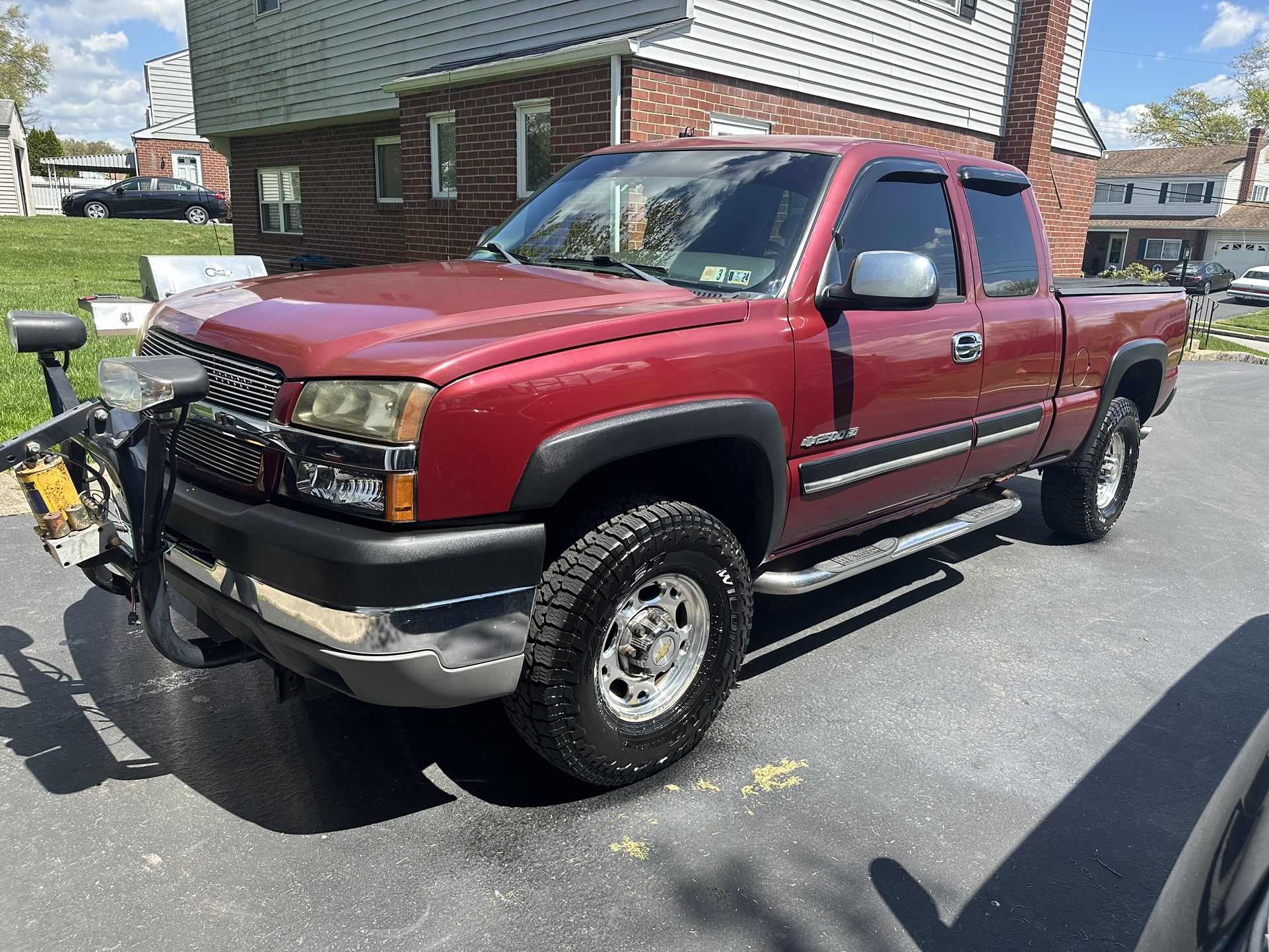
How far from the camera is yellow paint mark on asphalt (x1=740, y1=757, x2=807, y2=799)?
120 inches

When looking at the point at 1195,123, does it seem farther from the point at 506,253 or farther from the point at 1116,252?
the point at 506,253

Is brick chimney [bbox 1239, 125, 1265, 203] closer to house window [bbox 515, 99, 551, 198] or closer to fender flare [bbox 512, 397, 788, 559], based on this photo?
house window [bbox 515, 99, 551, 198]

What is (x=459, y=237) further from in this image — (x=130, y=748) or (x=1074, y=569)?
(x=130, y=748)

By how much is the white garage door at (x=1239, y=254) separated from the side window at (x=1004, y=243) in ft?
191

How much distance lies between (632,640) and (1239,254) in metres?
63.1

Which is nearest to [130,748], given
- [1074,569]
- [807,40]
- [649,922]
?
[649,922]

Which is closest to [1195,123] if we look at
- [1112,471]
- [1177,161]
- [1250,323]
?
[1177,161]

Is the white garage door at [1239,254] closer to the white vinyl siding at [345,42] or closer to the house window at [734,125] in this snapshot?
the house window at [734,125]

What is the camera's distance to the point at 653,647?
299 centimetres

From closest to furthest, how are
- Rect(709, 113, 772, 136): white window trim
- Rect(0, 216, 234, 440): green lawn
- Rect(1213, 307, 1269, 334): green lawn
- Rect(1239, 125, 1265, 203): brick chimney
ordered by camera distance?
Rect(0, 216, 234, 440): green lawn
Rect(709, 113, 772, 136): white window trim
Rect(1213, 307, 1269, 334): green lawn
Rect(1239, 125, 1265, 203): brick chimney

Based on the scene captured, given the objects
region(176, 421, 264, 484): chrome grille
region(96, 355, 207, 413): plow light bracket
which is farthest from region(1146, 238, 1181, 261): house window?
region(96, 355, 207, 413): plow light bracket

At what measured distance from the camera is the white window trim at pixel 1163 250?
55.3m

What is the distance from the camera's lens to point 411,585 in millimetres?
2346

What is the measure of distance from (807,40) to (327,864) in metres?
10.7
